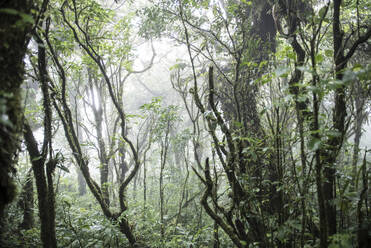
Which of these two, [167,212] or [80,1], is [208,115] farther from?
[167,212]

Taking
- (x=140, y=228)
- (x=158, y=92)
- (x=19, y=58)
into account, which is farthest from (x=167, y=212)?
(x=158, y=92)

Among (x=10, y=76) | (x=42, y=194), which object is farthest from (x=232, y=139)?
Answer: (x=42, y=194)

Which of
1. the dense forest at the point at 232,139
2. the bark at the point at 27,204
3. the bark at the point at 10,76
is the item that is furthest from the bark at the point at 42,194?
the bark at the point at 27,204

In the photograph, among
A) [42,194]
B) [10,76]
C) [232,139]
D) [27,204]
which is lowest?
[27,204]

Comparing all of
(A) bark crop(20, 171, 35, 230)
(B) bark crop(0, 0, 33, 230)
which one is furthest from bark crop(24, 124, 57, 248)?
(A) bark crop(20, 171, 35, 230)

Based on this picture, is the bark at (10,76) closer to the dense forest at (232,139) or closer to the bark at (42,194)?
the dense forest at (232,139)

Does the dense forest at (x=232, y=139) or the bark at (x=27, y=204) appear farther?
the bark at (x=27, y=204)

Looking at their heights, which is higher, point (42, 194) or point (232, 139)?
point (232, 139)

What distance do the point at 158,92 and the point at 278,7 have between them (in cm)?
1832

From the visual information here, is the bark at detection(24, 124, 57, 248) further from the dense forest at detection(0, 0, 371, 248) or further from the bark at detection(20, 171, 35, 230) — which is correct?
the bark at detection(20, 171, 35, 230)

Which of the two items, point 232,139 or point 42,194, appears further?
point 42,194

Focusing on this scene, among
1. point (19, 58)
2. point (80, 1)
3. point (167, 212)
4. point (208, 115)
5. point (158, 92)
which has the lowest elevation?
point (167, 212)

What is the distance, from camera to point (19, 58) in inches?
53.1

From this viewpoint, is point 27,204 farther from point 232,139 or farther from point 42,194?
point 232,139
